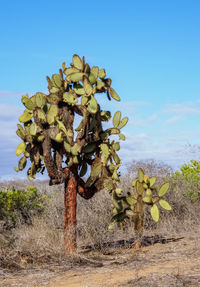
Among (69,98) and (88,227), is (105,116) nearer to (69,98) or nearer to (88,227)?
(69,98)

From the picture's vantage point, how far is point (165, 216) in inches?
420

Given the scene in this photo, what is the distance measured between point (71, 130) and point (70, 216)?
4.88 feet

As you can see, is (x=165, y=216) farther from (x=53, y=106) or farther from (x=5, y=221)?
(x=53, y=106)

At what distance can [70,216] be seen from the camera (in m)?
6.95

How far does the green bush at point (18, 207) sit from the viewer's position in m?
10.7

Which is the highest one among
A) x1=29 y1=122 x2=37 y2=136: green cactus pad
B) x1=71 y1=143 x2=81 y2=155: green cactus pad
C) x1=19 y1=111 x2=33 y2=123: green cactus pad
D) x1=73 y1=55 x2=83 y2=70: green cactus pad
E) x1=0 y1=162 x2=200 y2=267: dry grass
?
x1=73 y1=55 x2=83 y2=70: green cactus pad

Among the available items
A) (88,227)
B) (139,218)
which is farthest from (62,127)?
(88,227)

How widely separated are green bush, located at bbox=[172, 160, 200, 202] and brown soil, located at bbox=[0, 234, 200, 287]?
4685 mm

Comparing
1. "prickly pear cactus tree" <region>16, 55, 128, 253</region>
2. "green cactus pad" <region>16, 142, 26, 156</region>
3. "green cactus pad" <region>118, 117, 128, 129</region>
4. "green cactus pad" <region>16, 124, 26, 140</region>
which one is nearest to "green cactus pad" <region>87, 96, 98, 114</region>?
"prickly pear cactus tree" <region>16, 55, 128, 253</region>

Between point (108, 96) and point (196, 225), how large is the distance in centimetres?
430

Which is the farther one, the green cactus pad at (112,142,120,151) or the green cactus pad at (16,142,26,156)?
the green cactus pad at (112,142,120,151)

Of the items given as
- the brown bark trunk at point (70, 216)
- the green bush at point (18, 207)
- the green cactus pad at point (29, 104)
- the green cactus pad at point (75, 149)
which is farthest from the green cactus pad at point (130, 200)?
the green bush at point (18, 207)

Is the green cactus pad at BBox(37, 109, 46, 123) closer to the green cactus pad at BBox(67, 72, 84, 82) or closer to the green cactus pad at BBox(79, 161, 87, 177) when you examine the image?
the green cactus pad at BBox(67, 72, 84, 82)

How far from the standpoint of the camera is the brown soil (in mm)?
4738
